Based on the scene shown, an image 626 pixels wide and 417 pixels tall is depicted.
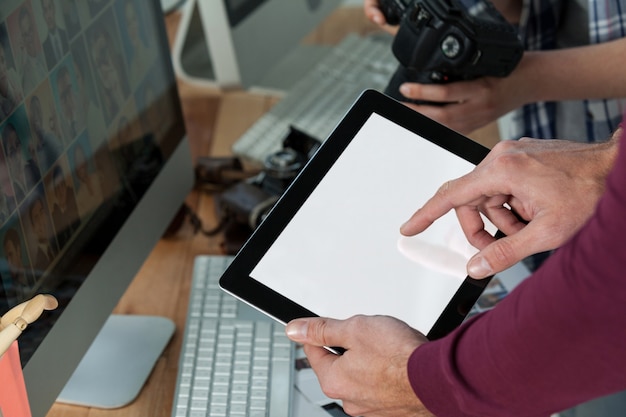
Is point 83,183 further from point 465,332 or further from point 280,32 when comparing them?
point 280,32

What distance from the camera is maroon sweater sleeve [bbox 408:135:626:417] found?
0.45 metres

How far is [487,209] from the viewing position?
0.72m

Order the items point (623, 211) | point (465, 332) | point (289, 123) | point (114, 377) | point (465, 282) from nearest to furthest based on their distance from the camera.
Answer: point (623, 211)
point (465, 332)
point (465, 282)
point (114, 377)
point (289, 123)

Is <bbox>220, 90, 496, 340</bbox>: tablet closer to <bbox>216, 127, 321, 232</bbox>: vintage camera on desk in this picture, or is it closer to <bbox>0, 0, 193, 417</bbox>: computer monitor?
<bbox>0, 0, 193, 417</bbox>: computer monitor

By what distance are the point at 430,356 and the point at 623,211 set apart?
18 cm

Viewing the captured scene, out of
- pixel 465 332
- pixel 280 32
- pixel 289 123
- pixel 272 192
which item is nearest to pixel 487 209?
pixel 465 332

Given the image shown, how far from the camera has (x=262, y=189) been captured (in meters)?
1.01

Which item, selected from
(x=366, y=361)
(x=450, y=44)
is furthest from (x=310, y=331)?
(x=450, y=44)

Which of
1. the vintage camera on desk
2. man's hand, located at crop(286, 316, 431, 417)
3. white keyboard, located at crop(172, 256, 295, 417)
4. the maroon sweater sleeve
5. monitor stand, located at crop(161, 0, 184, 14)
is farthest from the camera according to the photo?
monitor stand, located at crop(161, 0, 184, 14)

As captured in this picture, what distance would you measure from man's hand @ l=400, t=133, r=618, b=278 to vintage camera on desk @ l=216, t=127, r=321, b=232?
0.96 feet

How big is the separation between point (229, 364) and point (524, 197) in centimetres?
32

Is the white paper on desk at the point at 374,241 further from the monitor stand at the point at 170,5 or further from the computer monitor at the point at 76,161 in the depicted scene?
the monitor stand at the point at 170,5

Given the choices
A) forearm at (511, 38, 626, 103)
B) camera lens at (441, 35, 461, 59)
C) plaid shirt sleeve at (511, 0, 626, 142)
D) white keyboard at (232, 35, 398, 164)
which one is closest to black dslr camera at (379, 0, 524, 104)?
camera lens at (441, 35, 461, 59)

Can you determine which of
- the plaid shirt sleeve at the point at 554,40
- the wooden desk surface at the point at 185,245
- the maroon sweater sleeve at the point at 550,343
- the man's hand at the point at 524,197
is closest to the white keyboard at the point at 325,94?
the wooden desk surface at the point at 185,245
